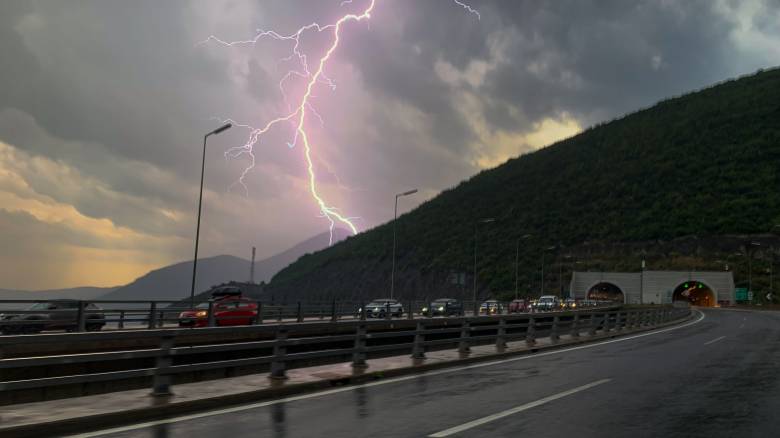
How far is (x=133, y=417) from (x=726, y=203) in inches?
4756

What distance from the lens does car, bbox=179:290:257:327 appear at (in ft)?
83.4

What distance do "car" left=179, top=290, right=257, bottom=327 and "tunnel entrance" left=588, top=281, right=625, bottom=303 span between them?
79497mm

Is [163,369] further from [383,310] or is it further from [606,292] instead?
[606,292]

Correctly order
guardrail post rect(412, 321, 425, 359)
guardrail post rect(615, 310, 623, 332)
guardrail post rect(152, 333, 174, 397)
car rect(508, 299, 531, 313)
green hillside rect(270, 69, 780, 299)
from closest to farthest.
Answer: guardrail post rect(152, 333, 174, 397), guardrail post rect(412, 321, 425, 359), guardrail post rect(615, 310, 623, 332), car rect(508, 299, 531, 313), green hillside rect(270, 69, 780, 299)

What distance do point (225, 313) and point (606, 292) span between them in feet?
281

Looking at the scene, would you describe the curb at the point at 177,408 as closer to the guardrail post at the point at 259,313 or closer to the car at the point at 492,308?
the guardrail post at the point at 259,313

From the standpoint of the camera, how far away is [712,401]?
939 centimetres

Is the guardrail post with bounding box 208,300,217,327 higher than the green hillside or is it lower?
lower

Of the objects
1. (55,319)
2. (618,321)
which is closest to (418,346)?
(55,319)

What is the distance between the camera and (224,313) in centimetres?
2678

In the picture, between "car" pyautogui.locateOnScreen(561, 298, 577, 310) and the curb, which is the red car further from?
"car" pyautogui.locateOnScreen(561, 298, 577, 310)

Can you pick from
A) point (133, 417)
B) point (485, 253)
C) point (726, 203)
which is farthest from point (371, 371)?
point (726, 203)

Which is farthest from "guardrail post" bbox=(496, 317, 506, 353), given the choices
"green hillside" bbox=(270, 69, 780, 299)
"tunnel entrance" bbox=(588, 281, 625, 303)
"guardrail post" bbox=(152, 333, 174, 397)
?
"green hillside" bbox=(270, 69, 780, 299)

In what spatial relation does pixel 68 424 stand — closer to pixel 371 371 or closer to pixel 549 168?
pixel 371 371
